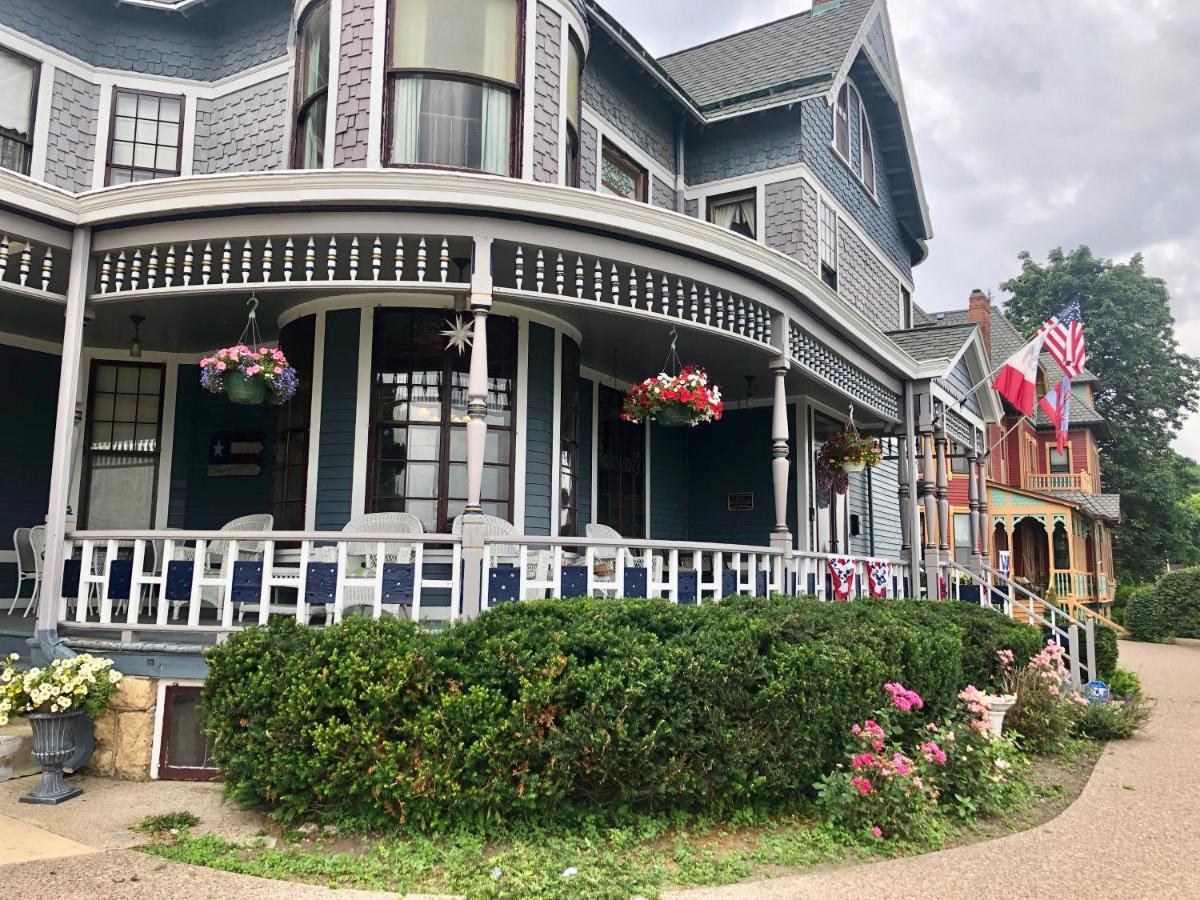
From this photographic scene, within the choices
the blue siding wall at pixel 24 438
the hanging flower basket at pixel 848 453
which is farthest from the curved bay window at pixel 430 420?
the hanging flower basket at pixel 848 453

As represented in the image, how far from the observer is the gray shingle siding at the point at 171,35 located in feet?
33.7

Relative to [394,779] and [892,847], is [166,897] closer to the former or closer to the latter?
[394,779]

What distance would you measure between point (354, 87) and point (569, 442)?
3993mm

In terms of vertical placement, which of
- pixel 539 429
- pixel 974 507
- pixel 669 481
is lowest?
pixel 974 507

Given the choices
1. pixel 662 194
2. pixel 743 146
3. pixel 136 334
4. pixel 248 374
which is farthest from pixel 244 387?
pixel 743 146

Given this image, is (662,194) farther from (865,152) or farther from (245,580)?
(245,580)

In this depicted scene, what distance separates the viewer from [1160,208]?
5484cm

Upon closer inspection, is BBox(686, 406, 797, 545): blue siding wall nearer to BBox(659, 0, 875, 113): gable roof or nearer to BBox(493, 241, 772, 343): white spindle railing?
BBox(493, 241, 772, 343): white spindle railing

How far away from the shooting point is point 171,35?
35.2 ft

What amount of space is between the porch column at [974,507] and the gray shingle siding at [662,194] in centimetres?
630

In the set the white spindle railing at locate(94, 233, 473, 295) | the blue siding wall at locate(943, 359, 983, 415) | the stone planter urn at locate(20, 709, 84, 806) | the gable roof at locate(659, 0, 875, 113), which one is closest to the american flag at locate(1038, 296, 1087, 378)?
the blue siding wall at locate(943, 359, 983, 415)

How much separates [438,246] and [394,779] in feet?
13.9

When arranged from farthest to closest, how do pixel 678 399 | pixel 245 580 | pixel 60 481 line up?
pixel 678 399, pixel 60 481, pixel 245 580

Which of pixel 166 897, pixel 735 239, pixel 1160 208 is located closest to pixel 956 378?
pixel 735 239
